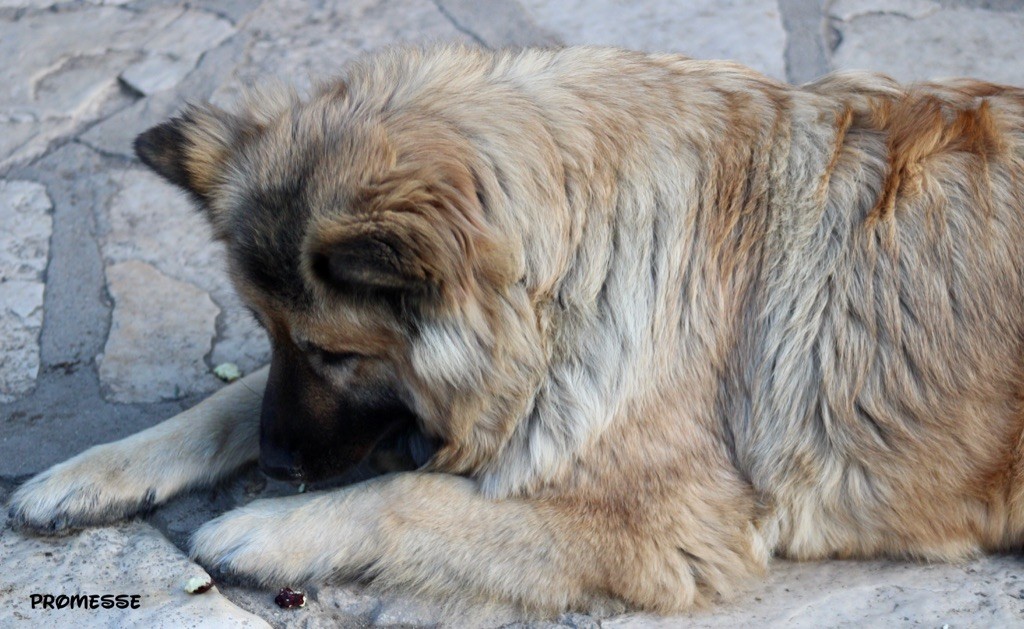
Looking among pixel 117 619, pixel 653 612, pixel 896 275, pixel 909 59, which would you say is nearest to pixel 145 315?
pixel 117 619

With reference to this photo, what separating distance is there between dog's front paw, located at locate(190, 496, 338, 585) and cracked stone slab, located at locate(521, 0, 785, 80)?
10.1 feet

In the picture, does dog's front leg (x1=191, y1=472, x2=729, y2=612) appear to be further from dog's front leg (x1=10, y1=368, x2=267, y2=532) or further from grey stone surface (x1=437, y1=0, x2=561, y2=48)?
grey stone surface (x1=437, y1=0, x2=561, y2=48)

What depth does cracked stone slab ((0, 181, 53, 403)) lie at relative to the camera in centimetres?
393

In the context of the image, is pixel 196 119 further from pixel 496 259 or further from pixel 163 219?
pixel 163 219

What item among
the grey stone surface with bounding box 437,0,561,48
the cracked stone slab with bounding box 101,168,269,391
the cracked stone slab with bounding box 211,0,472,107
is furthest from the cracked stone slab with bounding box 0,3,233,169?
the grey stone surface with bounding box 437,0,561,48

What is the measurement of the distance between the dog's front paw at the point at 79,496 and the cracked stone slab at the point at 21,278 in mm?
639

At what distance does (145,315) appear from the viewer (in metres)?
4.20

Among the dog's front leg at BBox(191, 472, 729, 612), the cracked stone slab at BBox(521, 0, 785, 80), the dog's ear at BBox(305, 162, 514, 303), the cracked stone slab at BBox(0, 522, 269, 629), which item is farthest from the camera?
the cracked stone slab at BBox(521, 0, 785, 80)

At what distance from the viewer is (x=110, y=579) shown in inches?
119

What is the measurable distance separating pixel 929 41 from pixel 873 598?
340cm

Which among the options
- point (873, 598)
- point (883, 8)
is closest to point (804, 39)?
point (883, 8)

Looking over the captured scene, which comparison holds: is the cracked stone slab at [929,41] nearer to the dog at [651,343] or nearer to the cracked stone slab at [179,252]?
the dog at [651,343]

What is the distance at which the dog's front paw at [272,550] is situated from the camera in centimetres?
308

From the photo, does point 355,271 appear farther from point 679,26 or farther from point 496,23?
point 679,26
